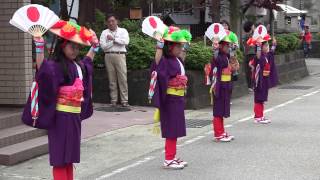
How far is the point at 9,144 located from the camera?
7.72 metres

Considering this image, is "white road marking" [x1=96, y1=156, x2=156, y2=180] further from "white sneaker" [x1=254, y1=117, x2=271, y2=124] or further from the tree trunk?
the tree trunk

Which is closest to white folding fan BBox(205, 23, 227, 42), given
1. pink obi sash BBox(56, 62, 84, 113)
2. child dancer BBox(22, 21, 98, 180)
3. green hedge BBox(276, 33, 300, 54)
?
child dancer BBox(22, 21, 98, 180)

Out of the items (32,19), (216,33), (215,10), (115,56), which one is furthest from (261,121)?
(32,19)

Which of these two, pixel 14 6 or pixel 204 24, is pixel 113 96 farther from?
pixel 204 24

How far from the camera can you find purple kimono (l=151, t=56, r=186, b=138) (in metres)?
7.07

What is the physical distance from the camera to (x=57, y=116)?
5320 mm

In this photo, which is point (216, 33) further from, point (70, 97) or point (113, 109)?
point (113, 109)

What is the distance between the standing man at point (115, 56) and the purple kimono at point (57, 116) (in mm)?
6551

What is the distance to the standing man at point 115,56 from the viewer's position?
12094 millimetres

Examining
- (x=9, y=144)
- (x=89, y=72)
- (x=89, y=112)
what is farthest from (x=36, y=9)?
(x=9, y=144)

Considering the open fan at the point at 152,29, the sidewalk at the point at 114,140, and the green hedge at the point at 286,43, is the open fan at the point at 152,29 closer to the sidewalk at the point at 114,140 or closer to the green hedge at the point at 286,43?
the sidewalk at the point at 114,140

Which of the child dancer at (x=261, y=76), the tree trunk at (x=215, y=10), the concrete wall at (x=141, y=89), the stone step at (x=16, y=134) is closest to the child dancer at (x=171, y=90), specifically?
the stone step at (x=16, y=134)

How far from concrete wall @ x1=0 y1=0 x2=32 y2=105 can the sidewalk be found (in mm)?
1303

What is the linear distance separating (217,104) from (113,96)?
3.96 m
